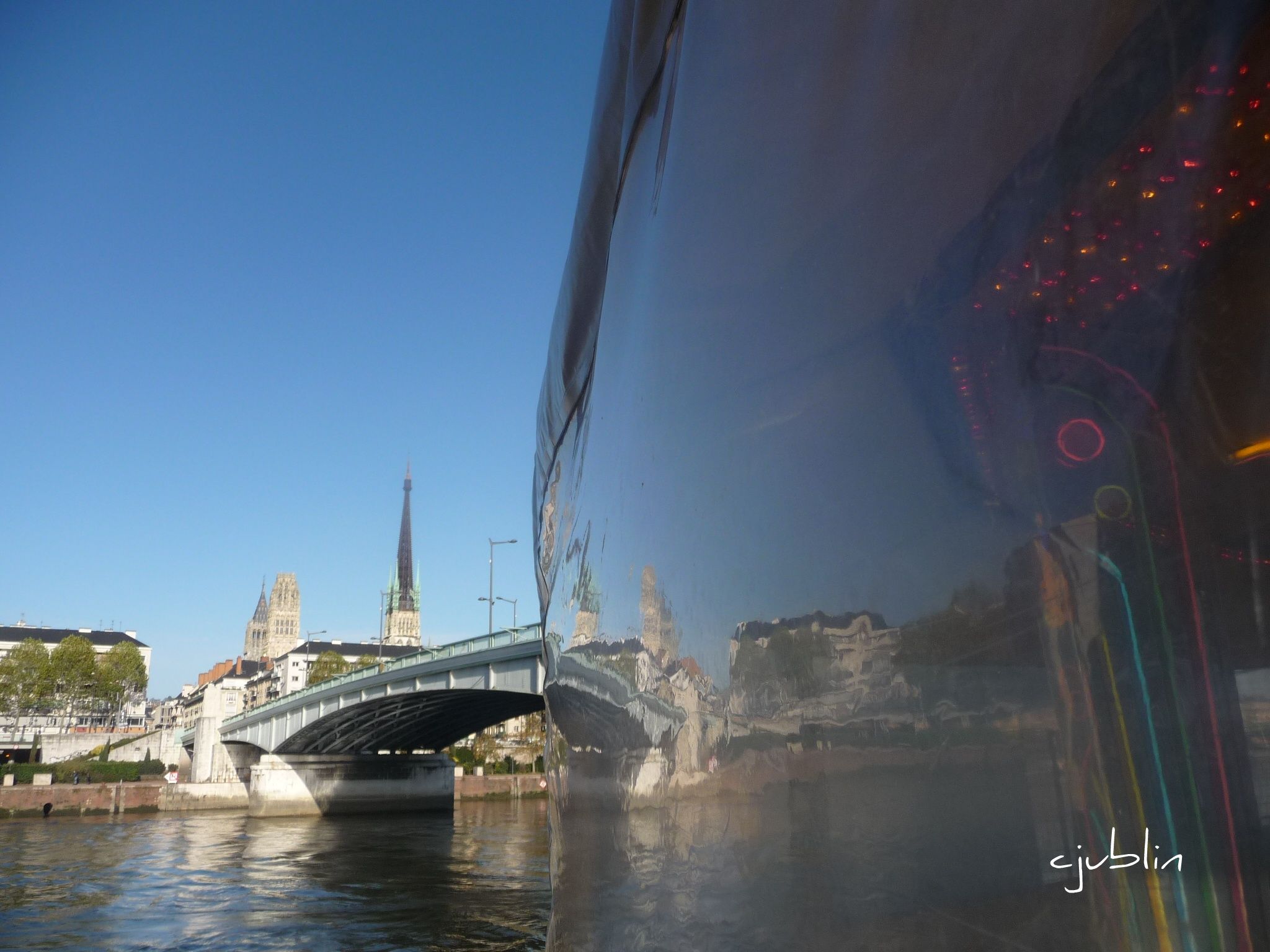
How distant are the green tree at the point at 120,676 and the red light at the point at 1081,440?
280ft

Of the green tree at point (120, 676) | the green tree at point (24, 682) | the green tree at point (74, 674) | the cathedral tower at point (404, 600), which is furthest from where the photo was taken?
the cathedral tower at point (404, 600)

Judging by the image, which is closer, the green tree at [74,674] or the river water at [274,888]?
the river water at [274,888]

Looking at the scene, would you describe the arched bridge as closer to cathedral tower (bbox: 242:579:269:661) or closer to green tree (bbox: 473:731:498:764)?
green tree (bbox: 473:731:498:764)

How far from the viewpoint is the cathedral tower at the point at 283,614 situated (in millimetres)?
167875

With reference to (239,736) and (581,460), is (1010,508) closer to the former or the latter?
(581,460)

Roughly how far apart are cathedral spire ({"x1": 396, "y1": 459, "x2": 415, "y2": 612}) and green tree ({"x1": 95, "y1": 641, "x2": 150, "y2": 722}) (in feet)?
249

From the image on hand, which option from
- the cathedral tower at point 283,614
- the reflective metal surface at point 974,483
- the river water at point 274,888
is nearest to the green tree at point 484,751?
the river water at point 274,888

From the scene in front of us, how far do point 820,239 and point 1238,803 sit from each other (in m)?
1.15

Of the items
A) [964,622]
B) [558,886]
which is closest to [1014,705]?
[964,622]

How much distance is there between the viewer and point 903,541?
1.39 metres

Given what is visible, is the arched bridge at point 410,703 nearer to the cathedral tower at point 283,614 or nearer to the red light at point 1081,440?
→ the red light at point 1081,440
